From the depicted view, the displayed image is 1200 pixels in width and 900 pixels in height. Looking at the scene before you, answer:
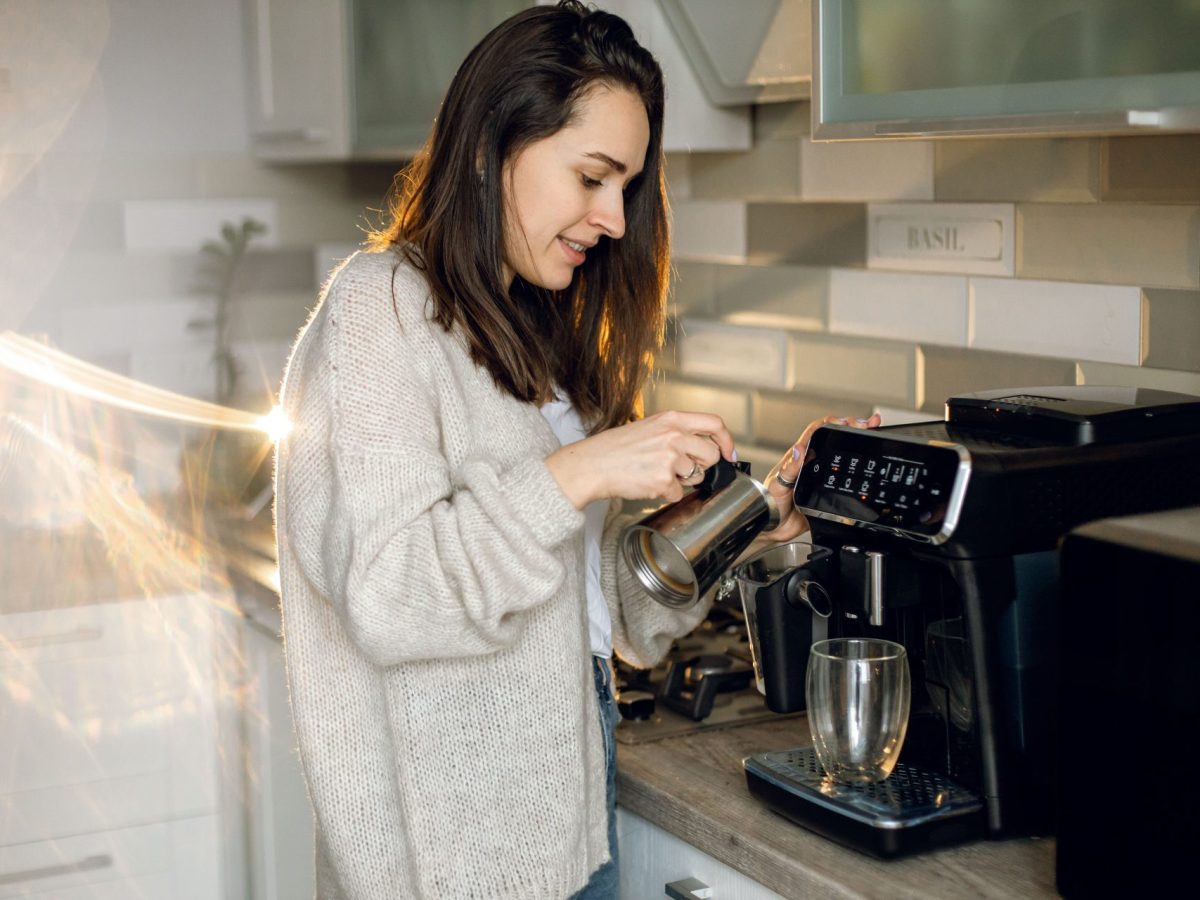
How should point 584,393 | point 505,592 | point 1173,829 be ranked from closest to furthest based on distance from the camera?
point 1173,829 < point 505,592 < point 584,393

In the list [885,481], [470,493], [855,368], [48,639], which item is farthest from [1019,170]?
[48,639]

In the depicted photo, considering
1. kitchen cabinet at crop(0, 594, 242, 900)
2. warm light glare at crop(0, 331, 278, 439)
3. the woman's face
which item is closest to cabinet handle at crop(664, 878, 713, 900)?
the woman's face

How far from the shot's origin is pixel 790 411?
205 centimetres

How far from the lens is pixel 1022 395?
1.31 meters

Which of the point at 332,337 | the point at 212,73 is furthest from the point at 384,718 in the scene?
the point at 212,73

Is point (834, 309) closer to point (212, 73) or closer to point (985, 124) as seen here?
point (985, 124)

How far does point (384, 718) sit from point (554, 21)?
0.64 meters

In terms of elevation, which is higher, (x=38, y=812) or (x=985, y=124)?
(x=985, y=124)

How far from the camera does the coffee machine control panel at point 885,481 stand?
1.15 meters

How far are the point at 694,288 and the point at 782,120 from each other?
13.2 inches

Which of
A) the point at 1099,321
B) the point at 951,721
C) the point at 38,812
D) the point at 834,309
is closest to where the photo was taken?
the point at 951,721

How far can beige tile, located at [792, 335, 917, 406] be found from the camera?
1847 mm

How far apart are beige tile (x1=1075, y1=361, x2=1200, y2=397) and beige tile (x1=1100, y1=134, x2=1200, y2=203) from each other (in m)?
0.18

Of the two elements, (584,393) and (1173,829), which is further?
(584,393)
